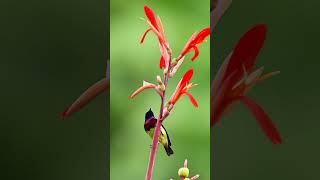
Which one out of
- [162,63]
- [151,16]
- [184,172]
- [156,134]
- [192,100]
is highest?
[151,16]

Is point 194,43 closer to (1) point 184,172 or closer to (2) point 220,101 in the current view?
(1) point 184,172

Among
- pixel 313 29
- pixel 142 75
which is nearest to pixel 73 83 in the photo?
pixel 142 75

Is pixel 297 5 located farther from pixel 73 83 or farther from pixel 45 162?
pixel 45 162

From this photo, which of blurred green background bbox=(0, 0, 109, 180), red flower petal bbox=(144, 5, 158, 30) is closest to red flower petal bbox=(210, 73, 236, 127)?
blurred green background bbox=(0, 0, 109, 180)

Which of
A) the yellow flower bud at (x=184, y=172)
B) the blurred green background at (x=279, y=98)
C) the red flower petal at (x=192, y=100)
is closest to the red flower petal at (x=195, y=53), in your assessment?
the red flower petal at (x=192, y=100)

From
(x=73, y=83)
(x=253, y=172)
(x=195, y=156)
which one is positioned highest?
(x=73, y=83)

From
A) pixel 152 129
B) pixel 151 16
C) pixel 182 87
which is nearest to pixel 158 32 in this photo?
pixel 151 16

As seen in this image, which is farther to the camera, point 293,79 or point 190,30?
point 293,79
